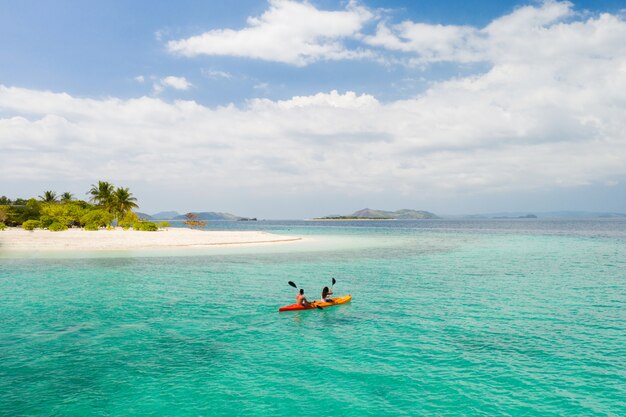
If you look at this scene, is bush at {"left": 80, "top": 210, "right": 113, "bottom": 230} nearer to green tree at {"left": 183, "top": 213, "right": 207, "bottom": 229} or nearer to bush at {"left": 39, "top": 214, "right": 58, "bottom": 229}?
bush at {"left": 39, "top": 214, "right": 58, "bottom": 229}

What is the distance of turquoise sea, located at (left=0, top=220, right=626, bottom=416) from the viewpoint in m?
12.8

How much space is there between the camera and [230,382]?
14.2 meters

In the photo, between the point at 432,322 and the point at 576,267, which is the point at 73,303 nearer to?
the point at 432,322

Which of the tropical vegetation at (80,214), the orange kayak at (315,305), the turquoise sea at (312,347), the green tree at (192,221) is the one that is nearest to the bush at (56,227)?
the tropical vegetation at (80,214)

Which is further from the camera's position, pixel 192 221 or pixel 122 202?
pixel 192 221

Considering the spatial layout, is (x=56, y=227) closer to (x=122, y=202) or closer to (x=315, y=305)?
(x=122, y=202)

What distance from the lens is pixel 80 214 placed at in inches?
3546

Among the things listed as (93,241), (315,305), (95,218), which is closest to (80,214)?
(95,218)

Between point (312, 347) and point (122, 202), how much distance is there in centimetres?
9676

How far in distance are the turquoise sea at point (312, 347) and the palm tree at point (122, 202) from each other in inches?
2778

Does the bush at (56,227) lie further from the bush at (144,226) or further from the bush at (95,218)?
the bush at (144,226)

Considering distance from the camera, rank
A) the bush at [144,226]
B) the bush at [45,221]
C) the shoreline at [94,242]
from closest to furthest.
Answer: the shoreline at [94,242] → the bush at [45,221] → the bush at [144,226]

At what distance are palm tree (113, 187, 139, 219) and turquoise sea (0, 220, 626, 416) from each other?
2778 inches

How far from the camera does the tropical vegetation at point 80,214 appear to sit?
77812 mm
